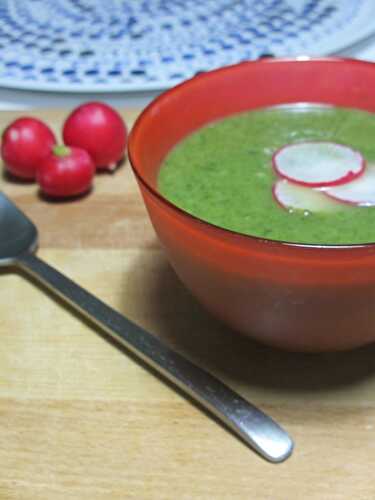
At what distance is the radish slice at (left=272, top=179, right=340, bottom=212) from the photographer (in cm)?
90

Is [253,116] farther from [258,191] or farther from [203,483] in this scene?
[203,483]

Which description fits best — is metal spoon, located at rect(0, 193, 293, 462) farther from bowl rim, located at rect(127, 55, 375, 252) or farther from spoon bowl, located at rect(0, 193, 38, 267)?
bowl rim, located at rect(127, 55, 375, 252)

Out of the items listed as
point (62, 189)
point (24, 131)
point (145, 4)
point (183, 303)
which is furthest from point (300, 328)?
point (145, 4)

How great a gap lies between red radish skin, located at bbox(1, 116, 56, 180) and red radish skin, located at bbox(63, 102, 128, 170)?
45 mm

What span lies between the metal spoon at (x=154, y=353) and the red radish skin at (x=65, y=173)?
8 cm

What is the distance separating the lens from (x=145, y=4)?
6.14ft

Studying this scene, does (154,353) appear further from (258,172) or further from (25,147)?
(25,147)

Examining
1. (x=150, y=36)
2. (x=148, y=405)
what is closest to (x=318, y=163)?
(x=148, y=405)

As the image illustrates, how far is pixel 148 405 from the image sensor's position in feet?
2.82

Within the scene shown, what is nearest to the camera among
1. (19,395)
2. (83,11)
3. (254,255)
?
(254,255)

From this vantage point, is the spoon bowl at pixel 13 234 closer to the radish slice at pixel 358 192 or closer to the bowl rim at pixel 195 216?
the bowl rim at pixel 195 216

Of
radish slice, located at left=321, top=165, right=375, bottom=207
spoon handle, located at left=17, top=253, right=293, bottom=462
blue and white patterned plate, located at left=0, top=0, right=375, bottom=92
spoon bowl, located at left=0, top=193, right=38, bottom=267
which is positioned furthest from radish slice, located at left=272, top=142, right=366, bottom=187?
blue and white patterned plate, located at left=0, top=0, right=375, bottom=92

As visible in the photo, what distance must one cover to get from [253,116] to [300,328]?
409mm

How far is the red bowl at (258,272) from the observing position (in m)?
0.73
